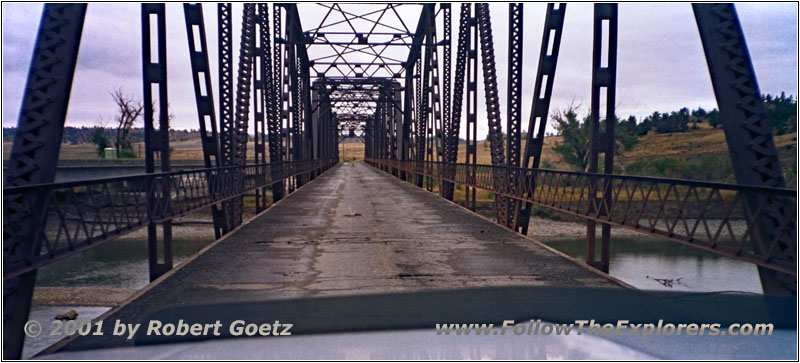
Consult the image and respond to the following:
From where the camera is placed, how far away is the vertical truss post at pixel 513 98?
13.7 m

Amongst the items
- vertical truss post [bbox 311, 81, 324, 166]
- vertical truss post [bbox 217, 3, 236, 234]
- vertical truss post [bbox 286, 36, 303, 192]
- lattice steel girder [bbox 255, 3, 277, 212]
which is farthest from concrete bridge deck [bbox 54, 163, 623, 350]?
vertical truss post [bbox 311, 81, 324, 166]

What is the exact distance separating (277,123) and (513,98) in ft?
46.1

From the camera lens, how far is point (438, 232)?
1291cm

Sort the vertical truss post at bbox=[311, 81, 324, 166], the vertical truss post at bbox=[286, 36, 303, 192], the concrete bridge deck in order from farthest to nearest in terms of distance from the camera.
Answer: the vertical truss post at bbox=[311, 81, 324, 166]
the vertical truss post at bbox=[286, 36, 303, 192]
the concrete bridge deck

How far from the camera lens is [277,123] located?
84.8ft

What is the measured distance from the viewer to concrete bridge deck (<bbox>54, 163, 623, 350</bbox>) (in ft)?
23.1

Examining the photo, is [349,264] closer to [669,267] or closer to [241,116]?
[241,116]

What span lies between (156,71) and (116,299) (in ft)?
20.6

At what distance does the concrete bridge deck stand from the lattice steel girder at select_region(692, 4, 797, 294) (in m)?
1.97

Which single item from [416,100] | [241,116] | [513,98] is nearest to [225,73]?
[241,116]

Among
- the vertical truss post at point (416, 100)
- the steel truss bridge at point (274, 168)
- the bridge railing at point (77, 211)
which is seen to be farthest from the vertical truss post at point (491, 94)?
the vertical truss post at point (416, 100)

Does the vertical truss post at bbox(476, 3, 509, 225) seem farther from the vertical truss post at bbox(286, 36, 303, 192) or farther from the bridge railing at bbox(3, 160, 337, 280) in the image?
the vertical truss post at bbox(286, 36, 303, 192)

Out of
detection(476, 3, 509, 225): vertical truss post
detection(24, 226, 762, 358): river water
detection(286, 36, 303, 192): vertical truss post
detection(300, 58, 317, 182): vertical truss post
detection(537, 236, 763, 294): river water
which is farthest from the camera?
detection(300, 58, 317, 182): vertical truss post

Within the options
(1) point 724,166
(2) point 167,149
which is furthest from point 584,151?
(2) point 167,149
